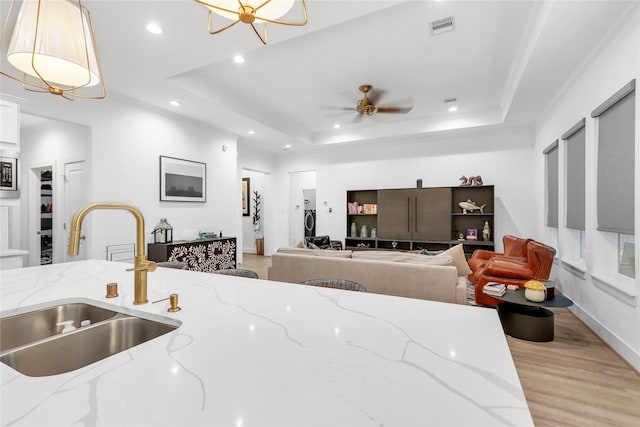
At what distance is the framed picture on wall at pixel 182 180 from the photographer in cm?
486

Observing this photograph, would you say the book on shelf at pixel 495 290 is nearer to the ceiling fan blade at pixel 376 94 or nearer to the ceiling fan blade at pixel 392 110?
the ceiling fan blade at pixel 392 110

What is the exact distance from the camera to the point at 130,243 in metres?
4.39

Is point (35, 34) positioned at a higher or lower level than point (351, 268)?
higher

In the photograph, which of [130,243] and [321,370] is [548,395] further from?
[130,243]

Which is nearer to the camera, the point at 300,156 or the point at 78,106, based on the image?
the point at 78,106

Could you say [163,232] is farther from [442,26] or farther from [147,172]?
[442,26]

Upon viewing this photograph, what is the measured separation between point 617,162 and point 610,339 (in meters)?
1.53

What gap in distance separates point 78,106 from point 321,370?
15.1 feet

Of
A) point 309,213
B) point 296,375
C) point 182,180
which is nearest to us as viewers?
point 296,375

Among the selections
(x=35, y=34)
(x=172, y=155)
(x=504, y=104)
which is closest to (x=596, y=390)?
(x=35, y=34)

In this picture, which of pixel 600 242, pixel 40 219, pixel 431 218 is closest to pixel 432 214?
pixel 431 218

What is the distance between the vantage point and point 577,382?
214cm

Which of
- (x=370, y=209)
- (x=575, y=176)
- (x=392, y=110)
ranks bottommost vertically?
(x=370, y=209)

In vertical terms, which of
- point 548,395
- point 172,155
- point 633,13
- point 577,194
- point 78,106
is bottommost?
point 548,395
